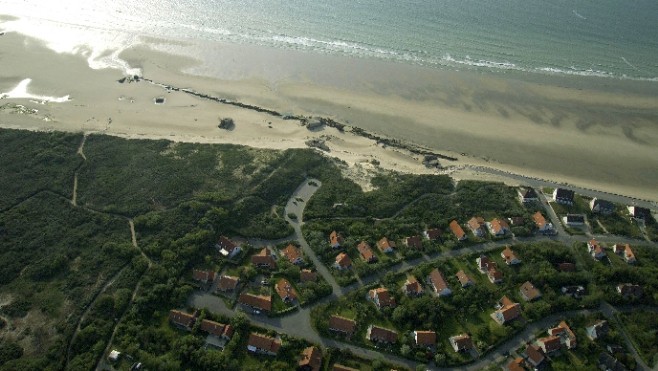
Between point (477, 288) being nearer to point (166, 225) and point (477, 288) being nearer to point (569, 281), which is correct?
point (569, 281)

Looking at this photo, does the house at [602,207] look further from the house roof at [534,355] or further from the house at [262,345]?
the house at [262,345]

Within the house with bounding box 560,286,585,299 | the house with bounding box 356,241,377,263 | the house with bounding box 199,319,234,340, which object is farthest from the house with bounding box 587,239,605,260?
the house with bounding box 199,319,234,340

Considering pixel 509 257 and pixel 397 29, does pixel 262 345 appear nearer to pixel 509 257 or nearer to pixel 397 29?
pixel 509 257

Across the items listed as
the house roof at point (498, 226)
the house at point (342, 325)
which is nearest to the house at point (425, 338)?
the house at point (342, 325)

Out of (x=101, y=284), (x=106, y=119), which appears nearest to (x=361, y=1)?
(x=106, y=119)

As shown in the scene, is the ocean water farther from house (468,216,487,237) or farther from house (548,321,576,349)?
house (548,321,576,349)

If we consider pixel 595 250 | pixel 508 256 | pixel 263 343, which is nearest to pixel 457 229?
pixel 508 256

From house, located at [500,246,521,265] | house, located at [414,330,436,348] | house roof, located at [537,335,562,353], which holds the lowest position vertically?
house, located at [414,330,436,348]

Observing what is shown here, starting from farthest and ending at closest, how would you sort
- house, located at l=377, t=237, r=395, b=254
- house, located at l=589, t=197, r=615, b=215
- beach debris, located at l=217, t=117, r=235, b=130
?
1. beach debris, located at l=217, t=117, r=235, b=130
2. house, located at l=589, t=197, r=615, b=215
3. house, located at l=377, t=237, r=395, b=254
